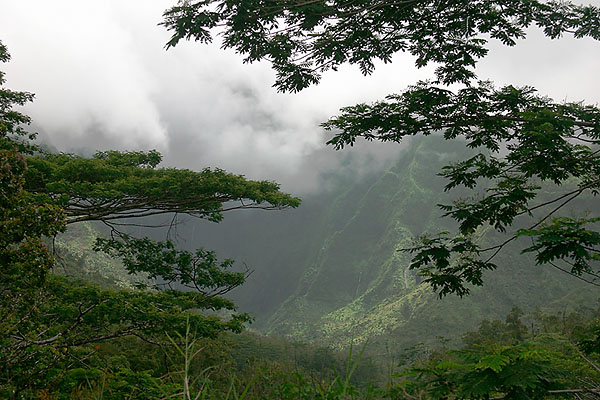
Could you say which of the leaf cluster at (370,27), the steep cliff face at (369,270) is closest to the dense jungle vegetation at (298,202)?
the leaf cluster at (370,27)

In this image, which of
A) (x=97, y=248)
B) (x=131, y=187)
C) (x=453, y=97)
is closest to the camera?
(x=453, y=97)

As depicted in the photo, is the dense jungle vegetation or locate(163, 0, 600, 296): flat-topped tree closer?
the dense jungle vegetation

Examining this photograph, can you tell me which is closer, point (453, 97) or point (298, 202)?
point (453, 97)

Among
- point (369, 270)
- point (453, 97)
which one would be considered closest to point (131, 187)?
point (453, 97)

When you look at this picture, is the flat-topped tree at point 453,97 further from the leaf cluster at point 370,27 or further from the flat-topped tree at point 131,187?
the flat-topped tree at point 131,187

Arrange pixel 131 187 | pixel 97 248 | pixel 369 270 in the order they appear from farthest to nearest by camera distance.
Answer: pixel 369 270 < pixel 97 248 < pixel 131 187

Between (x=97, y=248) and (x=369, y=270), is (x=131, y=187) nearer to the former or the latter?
(x=97, y=248)

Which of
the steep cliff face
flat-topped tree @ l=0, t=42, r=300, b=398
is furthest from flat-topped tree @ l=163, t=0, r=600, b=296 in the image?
the steep cliff face

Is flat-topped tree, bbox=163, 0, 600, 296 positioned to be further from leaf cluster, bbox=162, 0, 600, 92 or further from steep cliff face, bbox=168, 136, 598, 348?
steep cliff face, bbox=168, 136, 598, 348

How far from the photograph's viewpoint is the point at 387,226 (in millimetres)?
133625

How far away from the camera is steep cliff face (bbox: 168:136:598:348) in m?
69.4

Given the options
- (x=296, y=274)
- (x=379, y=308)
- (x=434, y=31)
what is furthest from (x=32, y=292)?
(x=296, y=274)

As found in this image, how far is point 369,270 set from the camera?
128125 mm

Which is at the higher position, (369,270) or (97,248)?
(369,270)
